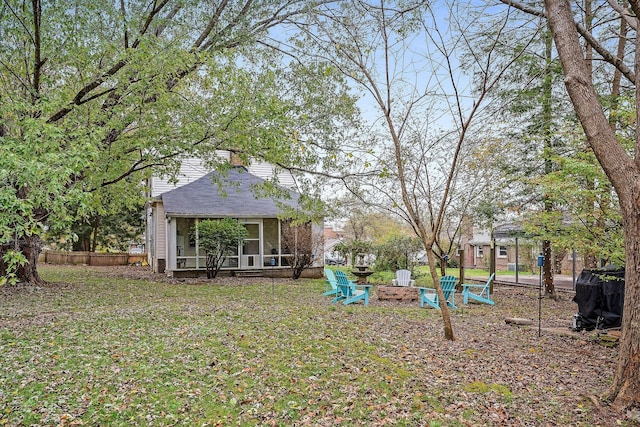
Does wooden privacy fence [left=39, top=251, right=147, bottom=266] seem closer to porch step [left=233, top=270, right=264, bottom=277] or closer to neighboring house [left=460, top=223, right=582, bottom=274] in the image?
porch step [left=233, top=270, right=264, bottom=277]

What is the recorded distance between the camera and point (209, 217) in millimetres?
17297

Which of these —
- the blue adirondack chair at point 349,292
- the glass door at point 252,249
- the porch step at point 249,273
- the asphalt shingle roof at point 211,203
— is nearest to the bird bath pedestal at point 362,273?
the blue adirondack chair at point 349,292

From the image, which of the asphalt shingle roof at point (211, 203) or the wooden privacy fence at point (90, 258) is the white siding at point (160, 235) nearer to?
the asphalt shingle roof at point (211, 203)

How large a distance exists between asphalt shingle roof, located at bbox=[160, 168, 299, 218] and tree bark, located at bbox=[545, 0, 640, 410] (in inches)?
491

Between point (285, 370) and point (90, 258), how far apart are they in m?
21.6

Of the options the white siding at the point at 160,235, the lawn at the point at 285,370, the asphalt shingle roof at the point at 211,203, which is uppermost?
the asphalt shingle roof at the point at 211,203

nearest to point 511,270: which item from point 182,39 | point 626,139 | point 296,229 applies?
point 296,229

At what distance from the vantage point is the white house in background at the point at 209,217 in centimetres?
1698

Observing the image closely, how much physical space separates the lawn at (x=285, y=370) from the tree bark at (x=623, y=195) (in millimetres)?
393

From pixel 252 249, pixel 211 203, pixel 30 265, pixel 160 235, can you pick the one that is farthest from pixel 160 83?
pixel 252 249

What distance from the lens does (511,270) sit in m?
26.7

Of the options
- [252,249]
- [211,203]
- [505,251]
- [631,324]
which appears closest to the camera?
[631,324]

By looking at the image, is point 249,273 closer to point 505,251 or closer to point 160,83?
point 160,83

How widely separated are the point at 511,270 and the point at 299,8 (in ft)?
71.0
